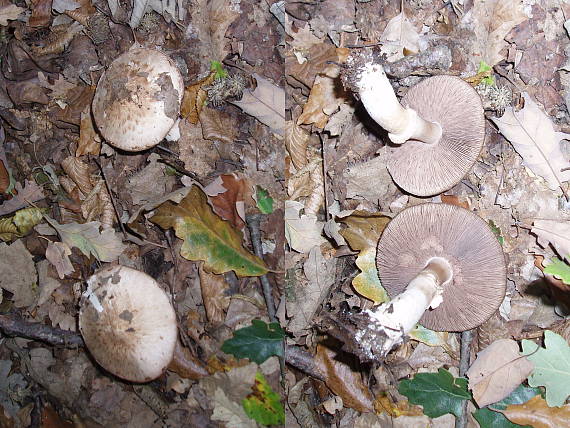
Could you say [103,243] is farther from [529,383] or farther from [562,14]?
[562,14]

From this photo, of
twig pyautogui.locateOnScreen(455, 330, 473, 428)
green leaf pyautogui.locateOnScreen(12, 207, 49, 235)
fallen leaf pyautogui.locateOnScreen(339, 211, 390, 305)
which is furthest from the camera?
green leaf pyautogui.locateOnScreen(12, 207, 49, 235)

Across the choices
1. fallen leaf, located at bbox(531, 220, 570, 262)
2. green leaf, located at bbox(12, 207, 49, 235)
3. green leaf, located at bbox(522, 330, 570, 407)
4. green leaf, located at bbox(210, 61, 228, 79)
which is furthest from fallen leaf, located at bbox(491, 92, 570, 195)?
green leaf, located at bbox(12, 207, 49, 235)

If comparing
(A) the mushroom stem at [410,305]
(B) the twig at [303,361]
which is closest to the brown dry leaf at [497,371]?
(A) the mushroom stem at [410,305]

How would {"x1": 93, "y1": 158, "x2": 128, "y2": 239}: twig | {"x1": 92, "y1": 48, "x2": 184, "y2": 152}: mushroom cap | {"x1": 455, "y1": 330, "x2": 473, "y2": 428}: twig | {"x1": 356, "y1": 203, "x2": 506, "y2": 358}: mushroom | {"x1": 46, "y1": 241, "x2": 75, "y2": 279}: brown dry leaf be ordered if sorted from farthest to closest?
{"x1": 46, "y1": 241, "x2": 75, "y2": 279}: brown dry leaf
{"x1": 93, "y1": 158, "x2": 128, "y2": 239}: twig
{"x1": 92, "y1": 48, "x2": 184, "y2": 152}: mushroom cap
{"x1": 455, "y1": 330, "x2": 473, "y2": 428}: twig
{"x1": 356, "y1": 203, "x2": 506, "y2": 358}: mushroom

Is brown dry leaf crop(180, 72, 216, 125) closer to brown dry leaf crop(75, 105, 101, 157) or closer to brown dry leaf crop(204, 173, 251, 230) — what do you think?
brown dry leaf crop(204, 173, 251, 230)

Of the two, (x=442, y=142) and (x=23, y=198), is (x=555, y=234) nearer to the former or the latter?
(x=442, y=142)

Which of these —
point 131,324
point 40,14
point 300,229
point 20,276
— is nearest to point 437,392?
point 300,229
